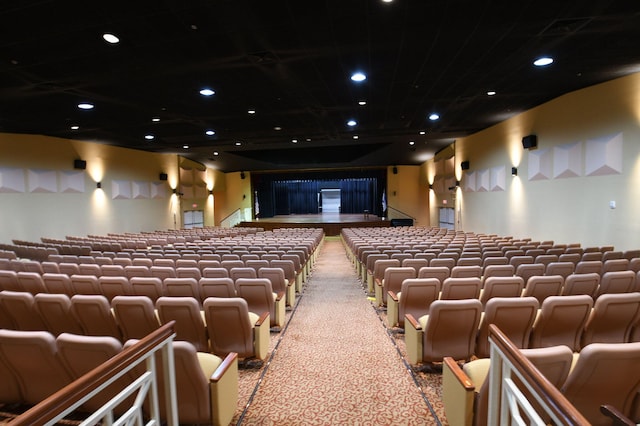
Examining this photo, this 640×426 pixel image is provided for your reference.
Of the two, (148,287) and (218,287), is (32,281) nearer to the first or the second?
(148,287)

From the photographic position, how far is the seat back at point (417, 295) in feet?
13.3

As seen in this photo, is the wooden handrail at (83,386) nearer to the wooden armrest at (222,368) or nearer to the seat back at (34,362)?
the wooden armrest at (222,368)

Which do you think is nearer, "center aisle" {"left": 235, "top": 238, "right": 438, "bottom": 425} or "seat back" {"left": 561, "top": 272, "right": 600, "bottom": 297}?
"center aisle" {"left": 235, "top": 238, "right": 438, "bottom": 425}

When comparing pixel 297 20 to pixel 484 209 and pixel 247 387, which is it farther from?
pixel 484 209

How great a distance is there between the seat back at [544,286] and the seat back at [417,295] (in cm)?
115

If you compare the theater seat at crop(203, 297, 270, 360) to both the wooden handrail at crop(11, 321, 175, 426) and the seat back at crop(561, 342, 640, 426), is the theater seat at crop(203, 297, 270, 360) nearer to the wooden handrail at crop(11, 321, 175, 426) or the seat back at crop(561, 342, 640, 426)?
the wooden handrail at crop(11, 321, 175, 426)

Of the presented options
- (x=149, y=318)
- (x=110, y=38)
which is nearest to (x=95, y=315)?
(x=149, y=318)

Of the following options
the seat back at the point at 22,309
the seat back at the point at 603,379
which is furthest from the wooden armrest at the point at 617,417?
the seat back at the point at 22,309

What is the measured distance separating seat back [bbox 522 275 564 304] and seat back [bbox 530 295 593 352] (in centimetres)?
84

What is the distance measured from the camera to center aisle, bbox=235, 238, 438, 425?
2689mm

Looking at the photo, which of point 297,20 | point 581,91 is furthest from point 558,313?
point 581,91

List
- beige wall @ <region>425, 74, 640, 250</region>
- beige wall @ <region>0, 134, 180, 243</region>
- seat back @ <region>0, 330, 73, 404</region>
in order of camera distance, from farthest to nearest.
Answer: beige wall @ <region>0, 134, 180, 243</region>, beige wall @ <region>425, 74, 640, 250</region>, seat back @ <region>0, 330, 73, 404</region>

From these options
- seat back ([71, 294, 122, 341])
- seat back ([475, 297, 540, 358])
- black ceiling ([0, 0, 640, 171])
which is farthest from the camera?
black ceiling ([0, 0, 640, 171])

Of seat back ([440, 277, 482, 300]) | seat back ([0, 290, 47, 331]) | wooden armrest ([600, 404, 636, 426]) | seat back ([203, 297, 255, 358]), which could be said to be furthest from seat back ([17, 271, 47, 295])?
wooden armrest ([600, 404, 636, 426])
